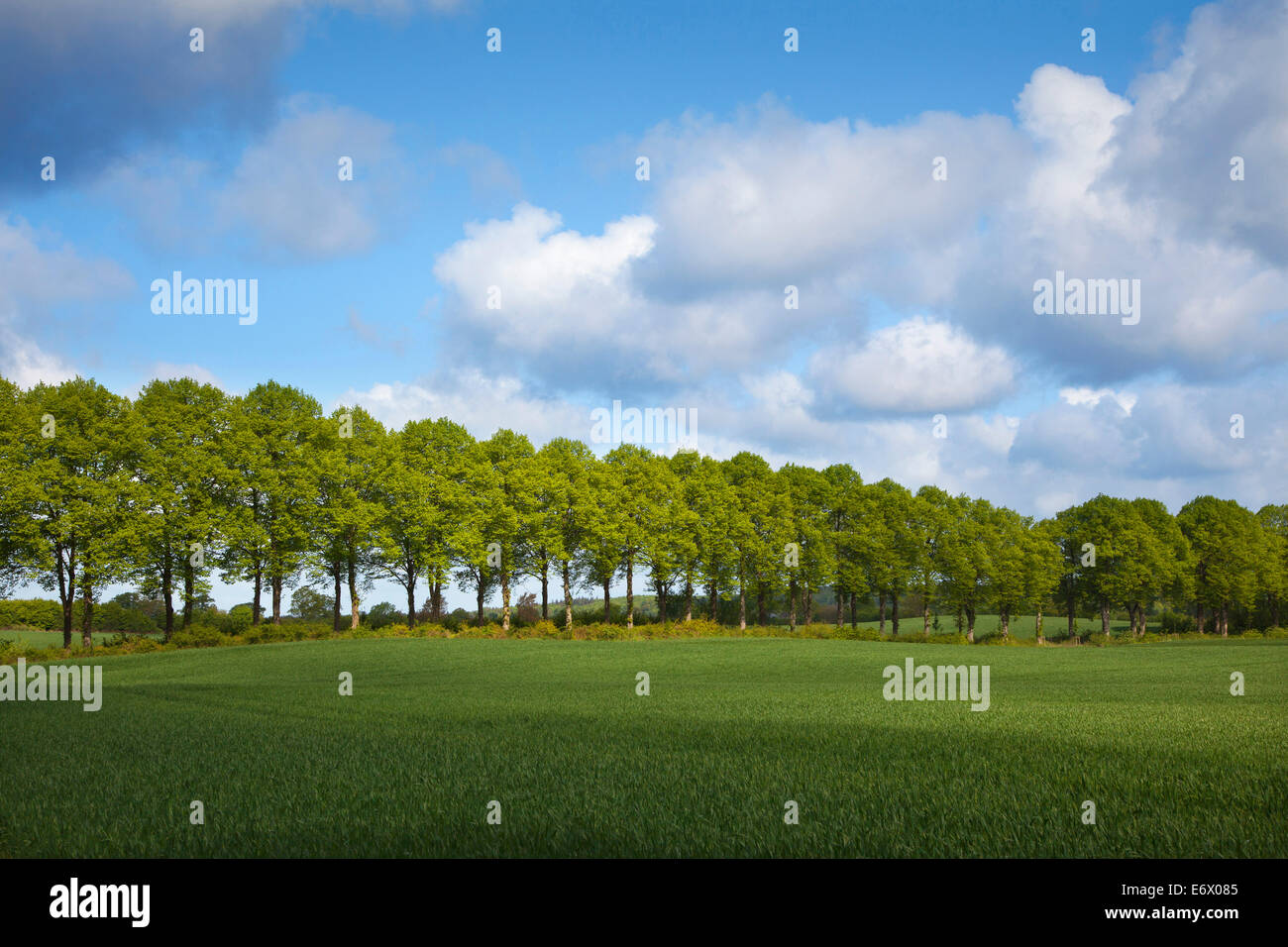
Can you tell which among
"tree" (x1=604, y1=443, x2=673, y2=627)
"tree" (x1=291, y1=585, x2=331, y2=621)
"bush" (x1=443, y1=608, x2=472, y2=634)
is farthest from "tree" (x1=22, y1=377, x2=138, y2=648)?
"tree" (x1=291, y1=585, x2=331, y2=621)

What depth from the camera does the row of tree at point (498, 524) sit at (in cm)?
4938

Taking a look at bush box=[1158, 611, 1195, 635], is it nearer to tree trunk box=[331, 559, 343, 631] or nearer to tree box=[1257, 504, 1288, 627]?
tree box=[1257, 504, 1288, 627]

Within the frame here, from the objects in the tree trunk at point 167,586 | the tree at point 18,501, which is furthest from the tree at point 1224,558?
the tree at point 18,501

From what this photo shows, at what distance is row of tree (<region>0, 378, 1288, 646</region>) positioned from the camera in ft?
162

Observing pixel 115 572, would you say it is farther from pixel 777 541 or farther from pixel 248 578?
pixel 777 541

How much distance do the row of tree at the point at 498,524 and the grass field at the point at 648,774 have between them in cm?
3097

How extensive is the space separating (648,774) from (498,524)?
53.7 meters

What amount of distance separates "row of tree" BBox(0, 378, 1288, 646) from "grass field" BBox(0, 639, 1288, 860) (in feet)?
102

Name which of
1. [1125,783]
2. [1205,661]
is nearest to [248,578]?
[1125,783]

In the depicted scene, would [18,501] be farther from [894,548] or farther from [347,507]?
[894,548]

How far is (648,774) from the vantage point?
10.7m

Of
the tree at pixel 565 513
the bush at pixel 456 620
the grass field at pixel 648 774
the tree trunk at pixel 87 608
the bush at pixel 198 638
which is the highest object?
the tree at pixel 565 513

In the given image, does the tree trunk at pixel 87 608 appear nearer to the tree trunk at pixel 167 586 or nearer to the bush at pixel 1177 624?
the tree trunk at pixel 167 586
